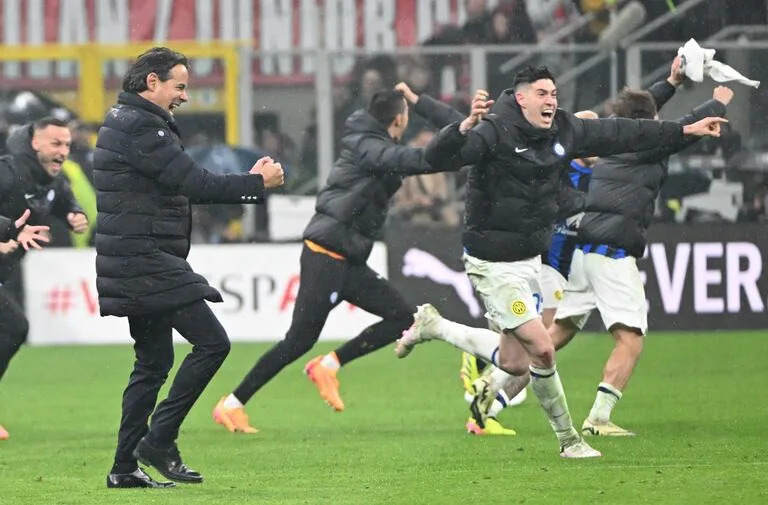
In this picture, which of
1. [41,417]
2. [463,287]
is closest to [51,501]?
[41,417]

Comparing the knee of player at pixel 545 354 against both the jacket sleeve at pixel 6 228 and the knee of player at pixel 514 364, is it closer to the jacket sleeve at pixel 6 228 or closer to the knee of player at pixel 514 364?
the knee of player at pixel 514 364

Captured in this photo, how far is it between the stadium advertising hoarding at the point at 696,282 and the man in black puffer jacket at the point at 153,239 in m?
9.12

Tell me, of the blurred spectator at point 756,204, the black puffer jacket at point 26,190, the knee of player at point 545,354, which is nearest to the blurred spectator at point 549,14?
the blurred spectator at point 756,204

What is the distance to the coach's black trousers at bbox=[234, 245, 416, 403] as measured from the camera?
12.1 metres

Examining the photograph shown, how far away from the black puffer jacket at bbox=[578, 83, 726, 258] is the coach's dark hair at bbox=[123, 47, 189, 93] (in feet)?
11.7

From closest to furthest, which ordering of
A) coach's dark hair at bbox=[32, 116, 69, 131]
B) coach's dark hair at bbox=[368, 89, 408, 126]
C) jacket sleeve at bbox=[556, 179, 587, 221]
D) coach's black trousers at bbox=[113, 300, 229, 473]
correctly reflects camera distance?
coach's black trousers at bbox=[113, 300, 229, 473], jacket sleeve at bbox=[556, 179, 587, 221], coach's dark hair at bbox=[368, 89, 408, 126], coach's dark hair at bbox=[32, 116, 69, 131]

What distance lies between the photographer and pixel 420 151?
11352mm

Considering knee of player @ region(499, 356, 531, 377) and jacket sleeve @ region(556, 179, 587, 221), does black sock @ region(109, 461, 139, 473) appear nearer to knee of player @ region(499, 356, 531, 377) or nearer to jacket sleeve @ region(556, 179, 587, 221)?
knee of player @ region(499, 356, 531, 377)

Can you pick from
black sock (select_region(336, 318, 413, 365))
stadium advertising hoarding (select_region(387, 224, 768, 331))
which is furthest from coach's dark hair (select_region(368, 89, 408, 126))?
stadium advertising hoarding (select_region(387, 224, 768, 331))

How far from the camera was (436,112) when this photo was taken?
12367mm

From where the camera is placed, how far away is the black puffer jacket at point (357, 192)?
1225 cm

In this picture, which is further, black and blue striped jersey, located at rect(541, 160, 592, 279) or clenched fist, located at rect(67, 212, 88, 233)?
clenched fist, located at rect(67, 212, 88, 233)

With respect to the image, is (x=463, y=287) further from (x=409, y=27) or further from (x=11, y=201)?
(x=11, y=201)

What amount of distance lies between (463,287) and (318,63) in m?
2.96
